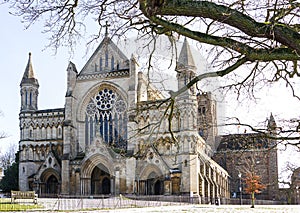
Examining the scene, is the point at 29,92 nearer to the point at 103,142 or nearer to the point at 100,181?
the point at 103,142

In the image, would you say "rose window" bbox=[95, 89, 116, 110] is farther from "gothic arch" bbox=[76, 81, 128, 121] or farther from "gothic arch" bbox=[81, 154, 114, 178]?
Answer: "gothic arch" bbox=[81, 154, 114, 178]

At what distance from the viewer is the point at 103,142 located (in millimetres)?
49500

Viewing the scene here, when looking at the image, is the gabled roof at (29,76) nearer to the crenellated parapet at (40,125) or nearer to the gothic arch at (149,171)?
the crenellated parapet at (40,125)

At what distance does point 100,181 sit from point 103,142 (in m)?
4.86

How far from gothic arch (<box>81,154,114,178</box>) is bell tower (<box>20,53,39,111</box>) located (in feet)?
31.5

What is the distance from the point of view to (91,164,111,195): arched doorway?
169ft

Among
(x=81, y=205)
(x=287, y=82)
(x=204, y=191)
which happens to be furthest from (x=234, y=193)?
(x=287, y=82)

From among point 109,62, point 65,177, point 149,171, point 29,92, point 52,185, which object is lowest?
point 52,185

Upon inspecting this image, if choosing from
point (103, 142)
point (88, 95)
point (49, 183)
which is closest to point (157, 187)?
point (103, 142)

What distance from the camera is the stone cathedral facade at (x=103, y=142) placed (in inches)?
1881

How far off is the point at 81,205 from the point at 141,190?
1642 centimetres

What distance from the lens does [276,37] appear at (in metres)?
6.38

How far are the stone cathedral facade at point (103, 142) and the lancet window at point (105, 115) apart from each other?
3.9 inches

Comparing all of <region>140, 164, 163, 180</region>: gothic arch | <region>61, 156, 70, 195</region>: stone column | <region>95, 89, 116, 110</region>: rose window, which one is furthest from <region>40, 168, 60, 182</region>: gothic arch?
<region>140, 164, 163, 180</region>: gothic arch
